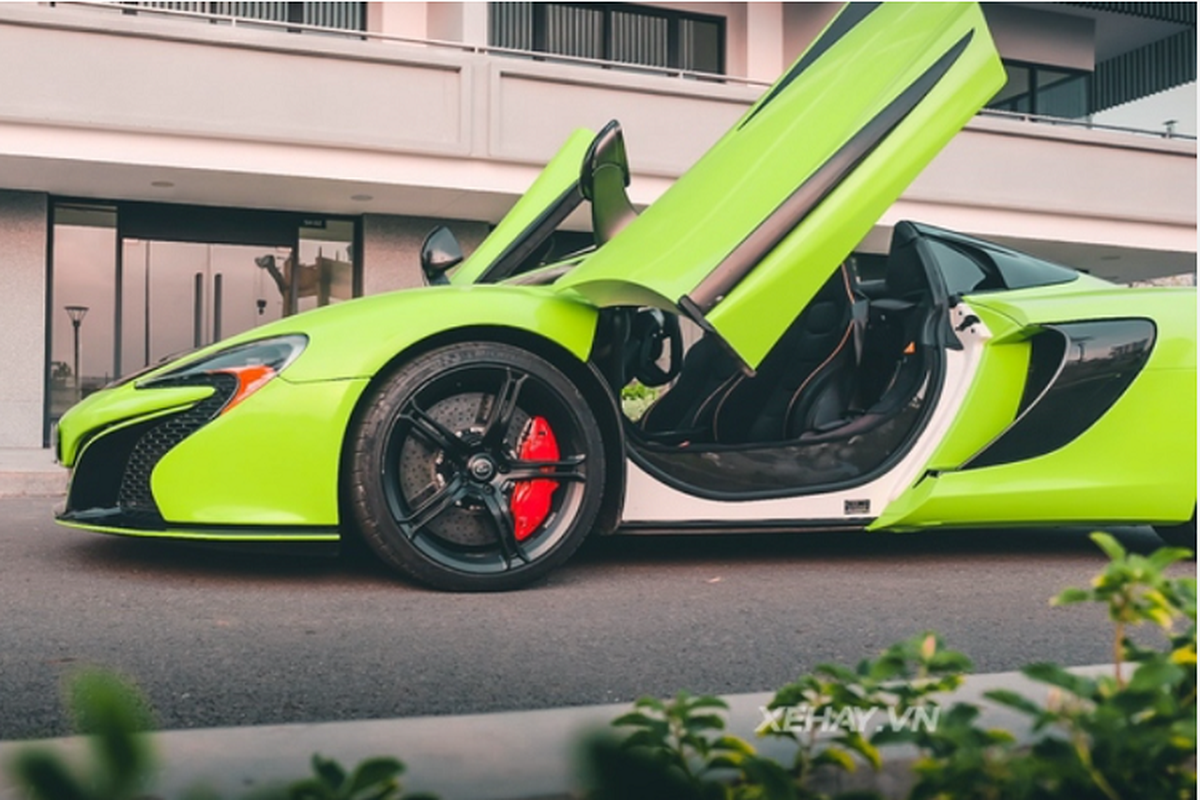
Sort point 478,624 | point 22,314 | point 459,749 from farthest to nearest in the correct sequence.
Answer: point 22,314
point 478,624
point 459,749

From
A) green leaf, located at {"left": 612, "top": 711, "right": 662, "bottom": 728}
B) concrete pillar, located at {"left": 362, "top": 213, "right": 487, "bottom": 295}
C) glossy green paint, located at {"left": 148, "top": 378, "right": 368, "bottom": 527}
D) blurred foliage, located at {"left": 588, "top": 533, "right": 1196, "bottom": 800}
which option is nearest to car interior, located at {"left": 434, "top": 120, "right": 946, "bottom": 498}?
glossy green paint, located at {"left": 148, "top": 378, "right": 368, "bottom": 527}

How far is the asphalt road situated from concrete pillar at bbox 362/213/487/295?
900 centimetres

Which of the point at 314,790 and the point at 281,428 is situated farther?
the point at 281,428

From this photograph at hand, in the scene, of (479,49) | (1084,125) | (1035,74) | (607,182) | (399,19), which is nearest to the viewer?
(607,182)

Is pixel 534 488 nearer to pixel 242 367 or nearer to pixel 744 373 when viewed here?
pixel 744 373

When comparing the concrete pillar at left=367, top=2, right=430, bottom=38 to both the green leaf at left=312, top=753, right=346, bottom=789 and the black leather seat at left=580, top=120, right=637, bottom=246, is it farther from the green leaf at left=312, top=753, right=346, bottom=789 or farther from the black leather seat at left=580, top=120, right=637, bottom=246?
the green leaf at left=312, top=753, right=346, bottom=789

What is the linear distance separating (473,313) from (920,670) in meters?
2.37

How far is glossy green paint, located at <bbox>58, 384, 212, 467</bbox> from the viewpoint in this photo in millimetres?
3236

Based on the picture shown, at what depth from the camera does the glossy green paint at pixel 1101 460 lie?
396 centimetres

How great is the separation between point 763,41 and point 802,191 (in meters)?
12.9

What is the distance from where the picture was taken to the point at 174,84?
34.6ft

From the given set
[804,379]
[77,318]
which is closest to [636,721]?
[804,379]

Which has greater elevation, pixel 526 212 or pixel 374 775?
pixel 526 212

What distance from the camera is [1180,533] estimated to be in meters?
4.50
